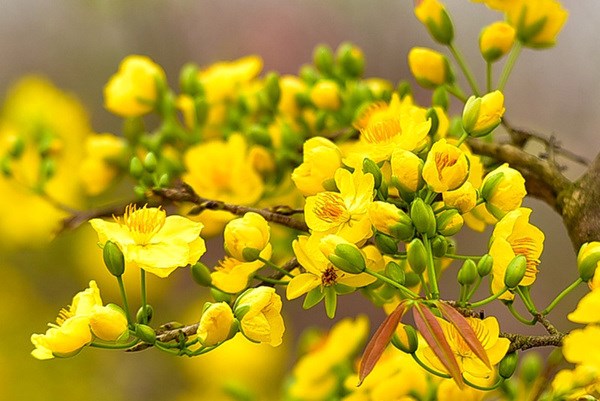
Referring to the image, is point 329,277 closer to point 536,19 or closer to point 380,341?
point 380,341

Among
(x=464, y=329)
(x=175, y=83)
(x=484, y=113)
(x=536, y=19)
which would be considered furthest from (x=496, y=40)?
(x=175, y=83)

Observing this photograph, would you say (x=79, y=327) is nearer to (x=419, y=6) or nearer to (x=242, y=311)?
(x=242, y=311)

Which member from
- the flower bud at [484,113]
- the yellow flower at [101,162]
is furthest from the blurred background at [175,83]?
the flower bud at [484,113]

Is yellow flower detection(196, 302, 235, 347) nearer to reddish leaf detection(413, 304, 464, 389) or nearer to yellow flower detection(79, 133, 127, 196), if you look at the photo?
reddish leaf detection(413, 304, 464, 389)

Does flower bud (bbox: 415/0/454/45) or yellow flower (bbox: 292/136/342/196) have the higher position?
flower bud (bbox: 415/0/454/45)

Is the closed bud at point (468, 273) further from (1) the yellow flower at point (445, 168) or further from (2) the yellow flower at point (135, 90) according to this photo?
(2) the yellow flower at point (135, 90)

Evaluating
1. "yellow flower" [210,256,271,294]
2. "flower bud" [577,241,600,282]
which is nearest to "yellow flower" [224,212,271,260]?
"yellow flower" [210,256,271,294]

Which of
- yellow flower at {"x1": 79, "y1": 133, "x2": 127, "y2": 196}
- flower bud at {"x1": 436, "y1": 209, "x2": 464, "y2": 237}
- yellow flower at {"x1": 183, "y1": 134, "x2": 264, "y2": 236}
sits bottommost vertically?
yellow flower at {"x1": 79, "y1": 133, "x2": 127, "y2": 196}
